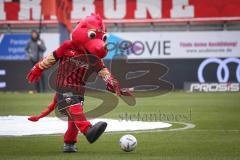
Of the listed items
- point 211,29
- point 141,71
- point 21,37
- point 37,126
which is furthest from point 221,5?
point 37,126

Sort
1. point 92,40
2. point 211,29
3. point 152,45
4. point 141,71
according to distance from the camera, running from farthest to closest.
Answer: point 211,29
point 152,45
point 141,71
point 92,40

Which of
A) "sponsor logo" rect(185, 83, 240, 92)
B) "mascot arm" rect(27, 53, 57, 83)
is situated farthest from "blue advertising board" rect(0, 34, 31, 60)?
"mascot arm" rect(27, 53, 57, 83)

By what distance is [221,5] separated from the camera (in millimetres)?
30406

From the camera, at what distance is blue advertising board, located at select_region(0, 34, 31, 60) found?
28.8m

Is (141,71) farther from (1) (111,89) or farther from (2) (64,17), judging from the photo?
(1) (111,89)

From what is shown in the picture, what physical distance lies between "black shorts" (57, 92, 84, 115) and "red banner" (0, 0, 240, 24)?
20.0m

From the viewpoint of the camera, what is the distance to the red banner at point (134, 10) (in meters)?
Answer: 30.4

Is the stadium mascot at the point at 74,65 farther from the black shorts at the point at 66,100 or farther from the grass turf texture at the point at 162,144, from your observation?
the grass turf texture at the point at 162,144

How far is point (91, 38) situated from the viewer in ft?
33.6

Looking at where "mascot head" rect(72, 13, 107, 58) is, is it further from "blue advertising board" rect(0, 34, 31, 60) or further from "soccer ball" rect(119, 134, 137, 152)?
"blue advertising board" rect(0, 34, 31, 60)

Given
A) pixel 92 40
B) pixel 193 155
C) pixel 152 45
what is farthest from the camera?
pixel 152 45

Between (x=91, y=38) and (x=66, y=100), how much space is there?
0.93 meters

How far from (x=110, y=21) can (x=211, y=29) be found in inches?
163

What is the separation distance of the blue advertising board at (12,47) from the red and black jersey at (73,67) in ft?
61.3
